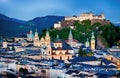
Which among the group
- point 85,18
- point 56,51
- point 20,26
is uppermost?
point 20,26

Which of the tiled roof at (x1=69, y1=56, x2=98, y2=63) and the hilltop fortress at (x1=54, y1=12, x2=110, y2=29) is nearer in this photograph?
the tiled roof at (x1=69, y1=56, x2=98, y2=63)

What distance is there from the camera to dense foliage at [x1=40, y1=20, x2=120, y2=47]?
61.3 m

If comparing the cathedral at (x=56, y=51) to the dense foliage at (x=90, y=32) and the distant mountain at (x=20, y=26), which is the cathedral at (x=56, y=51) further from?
the distant mountain at (x=20, y=26)

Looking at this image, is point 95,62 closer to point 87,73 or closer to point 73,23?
point 87,73

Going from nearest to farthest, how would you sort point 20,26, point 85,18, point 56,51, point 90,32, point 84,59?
point 84,59
point 56,51
point 90,32
point 85,18
point 20,26

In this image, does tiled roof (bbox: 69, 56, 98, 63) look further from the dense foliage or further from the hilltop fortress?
the hilltop fortress

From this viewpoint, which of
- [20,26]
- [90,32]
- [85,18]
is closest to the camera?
[90,32]

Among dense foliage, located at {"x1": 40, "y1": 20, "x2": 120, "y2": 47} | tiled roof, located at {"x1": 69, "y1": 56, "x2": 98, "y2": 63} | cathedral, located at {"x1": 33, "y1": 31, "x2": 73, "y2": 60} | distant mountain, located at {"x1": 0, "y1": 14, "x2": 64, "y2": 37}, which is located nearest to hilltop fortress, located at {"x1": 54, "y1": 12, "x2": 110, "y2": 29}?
dense foliage, located at {"x1": 40, "y1": 20, "x2": 120, "y2": 47}

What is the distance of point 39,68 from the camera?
37000 mm

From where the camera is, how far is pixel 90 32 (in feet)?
213

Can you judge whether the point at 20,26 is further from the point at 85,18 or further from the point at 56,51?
the point at 56,51

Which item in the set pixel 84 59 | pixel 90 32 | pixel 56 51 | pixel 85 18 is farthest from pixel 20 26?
pixel 84 59

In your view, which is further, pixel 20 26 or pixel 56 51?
pixel 20 26

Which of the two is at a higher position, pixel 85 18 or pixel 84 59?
pixel 85 18
